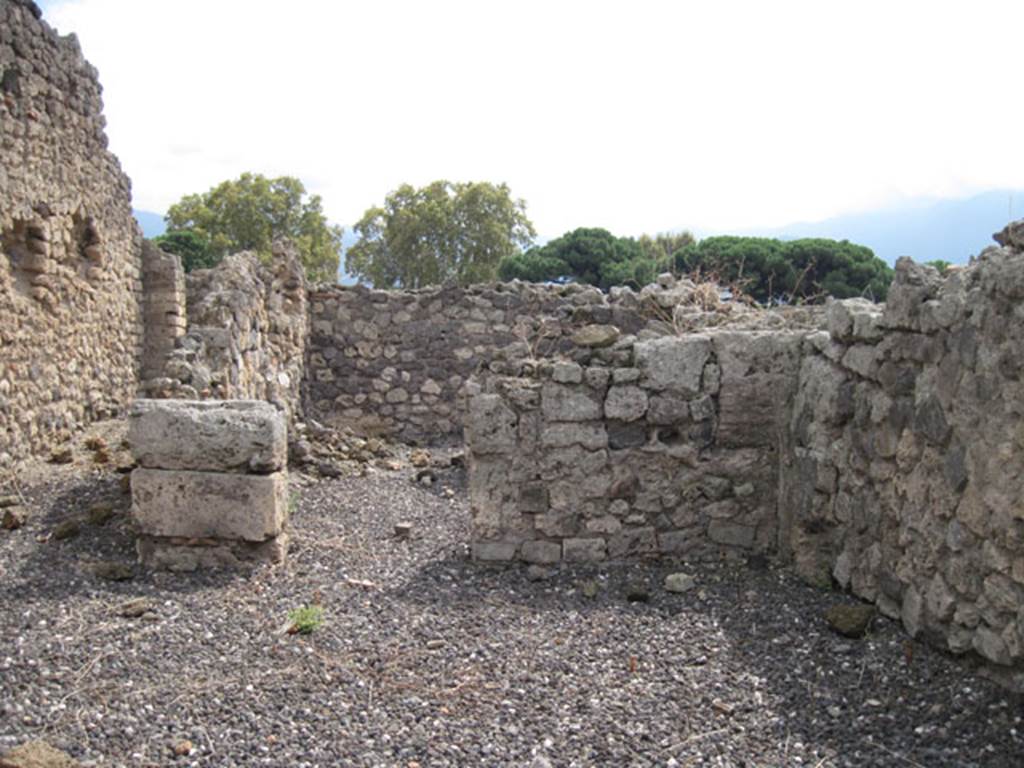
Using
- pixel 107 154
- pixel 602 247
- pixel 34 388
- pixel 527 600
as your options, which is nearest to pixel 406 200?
pixel 602 247

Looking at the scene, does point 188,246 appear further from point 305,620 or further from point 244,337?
point 305,620

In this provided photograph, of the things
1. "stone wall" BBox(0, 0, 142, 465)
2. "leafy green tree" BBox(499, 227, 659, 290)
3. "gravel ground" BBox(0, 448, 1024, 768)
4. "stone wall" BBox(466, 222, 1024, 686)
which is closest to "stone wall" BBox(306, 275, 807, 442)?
"stone wall" BBox(0, 0, 142, 465)

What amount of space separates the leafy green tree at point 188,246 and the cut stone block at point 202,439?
76.9 feet

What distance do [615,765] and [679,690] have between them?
70cm

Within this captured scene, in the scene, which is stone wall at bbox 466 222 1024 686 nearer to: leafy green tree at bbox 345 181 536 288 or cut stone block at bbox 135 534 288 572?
cut stone block at bbox 135 534 288 572

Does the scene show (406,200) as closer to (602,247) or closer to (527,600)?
(602,247)

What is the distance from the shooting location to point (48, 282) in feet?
28.3

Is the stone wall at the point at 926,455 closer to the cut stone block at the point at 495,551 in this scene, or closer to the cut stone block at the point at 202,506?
the cut stone block at the point at 495,551

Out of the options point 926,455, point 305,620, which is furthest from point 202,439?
point 926,455

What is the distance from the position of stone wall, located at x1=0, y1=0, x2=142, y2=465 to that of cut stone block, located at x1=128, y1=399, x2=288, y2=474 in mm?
2635

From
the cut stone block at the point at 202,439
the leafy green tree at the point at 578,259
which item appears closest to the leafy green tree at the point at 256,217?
the leafy green tree at the point at 578,259

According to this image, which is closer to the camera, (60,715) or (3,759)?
(3,759)

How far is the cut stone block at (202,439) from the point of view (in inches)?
226

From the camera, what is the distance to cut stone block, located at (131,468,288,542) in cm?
573
